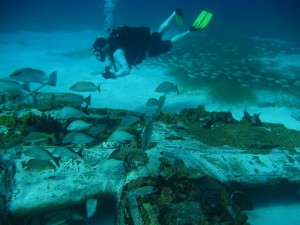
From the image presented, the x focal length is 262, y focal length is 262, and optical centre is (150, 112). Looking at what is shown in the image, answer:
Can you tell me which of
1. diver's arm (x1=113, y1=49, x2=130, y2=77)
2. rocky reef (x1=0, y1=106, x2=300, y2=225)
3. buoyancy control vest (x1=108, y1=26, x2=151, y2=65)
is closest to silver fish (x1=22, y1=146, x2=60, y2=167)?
rocky reef (x1=0, y1=106, x2=300, y2=225)

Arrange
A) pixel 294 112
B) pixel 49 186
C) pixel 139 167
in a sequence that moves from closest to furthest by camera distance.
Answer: pixel 49 186 → pixel 139 167 → pixel 294 112

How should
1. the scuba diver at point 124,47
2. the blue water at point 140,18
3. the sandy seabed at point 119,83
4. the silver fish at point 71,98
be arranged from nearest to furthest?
1. the sandy seabed at point 119,83
2. the silver fish at point 71,98
3. the scuba diver at point 124,47
4. the blue water at point 140,18

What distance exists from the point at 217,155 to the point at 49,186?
323cm

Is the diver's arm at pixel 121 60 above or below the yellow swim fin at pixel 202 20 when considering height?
below

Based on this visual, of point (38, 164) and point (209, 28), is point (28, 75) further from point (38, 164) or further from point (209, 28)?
point (209, 28)

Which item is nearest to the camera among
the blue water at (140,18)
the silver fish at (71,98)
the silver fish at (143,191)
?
the silver fish at (143,191)

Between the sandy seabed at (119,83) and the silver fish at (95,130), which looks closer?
the sandy seabed at (119,83)

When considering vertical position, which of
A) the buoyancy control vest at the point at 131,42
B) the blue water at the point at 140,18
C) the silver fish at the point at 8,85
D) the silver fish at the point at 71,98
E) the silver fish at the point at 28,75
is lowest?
the silver fish at the point at 71,98

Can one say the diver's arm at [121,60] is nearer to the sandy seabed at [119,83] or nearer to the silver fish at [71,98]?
the sandy seabed at [119,83]

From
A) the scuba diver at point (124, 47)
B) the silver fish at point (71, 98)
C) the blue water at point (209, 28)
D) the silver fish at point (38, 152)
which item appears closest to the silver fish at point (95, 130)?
the silver fish at point (71, 98)

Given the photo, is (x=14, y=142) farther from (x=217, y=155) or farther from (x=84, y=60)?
(x=84, y=60)

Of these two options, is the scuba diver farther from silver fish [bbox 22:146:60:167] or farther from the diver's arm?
silver fish [bbox 22:146:60:167]

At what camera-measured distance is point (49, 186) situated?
14.4 feet

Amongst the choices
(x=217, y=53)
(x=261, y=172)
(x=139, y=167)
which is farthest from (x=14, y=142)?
(x=217, y=53)
